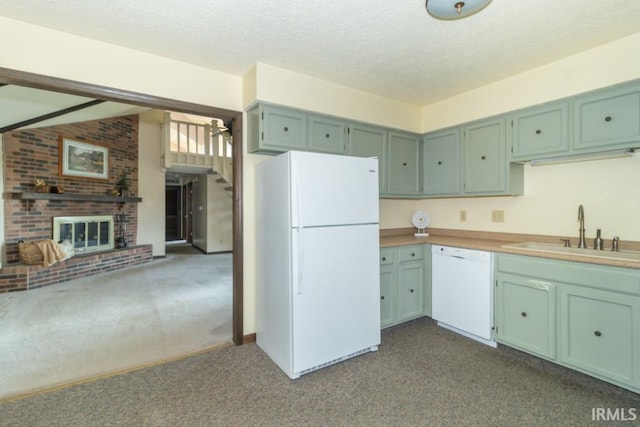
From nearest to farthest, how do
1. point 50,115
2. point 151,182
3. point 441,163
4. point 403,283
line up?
point 403,283, point 441,163, point 50,115, point 151,182

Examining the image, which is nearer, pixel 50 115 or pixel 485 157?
pixel 485 157

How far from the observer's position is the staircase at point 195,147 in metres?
6.73

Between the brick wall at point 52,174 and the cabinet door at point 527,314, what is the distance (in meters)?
6.59

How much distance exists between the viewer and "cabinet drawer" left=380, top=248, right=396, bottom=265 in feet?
9.39

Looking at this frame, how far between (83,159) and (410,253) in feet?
20.2

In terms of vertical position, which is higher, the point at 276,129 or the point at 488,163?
the point at 276,129

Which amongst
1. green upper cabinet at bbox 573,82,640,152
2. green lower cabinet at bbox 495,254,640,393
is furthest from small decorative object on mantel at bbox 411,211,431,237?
green upper cabinet at bbox 573,82,640,152

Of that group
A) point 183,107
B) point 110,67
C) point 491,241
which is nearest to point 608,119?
point 491,241

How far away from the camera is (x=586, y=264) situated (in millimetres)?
2041

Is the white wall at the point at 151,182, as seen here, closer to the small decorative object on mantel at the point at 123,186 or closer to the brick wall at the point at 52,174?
the brick wall at the point at 52,174

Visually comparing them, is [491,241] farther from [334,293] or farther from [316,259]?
[316,259]

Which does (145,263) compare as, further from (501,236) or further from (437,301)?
(501,236)

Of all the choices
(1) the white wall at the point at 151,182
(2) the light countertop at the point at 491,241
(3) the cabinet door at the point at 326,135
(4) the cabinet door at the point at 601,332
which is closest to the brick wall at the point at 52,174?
(1) the white wall at the point at 151,182

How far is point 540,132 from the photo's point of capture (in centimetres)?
256
